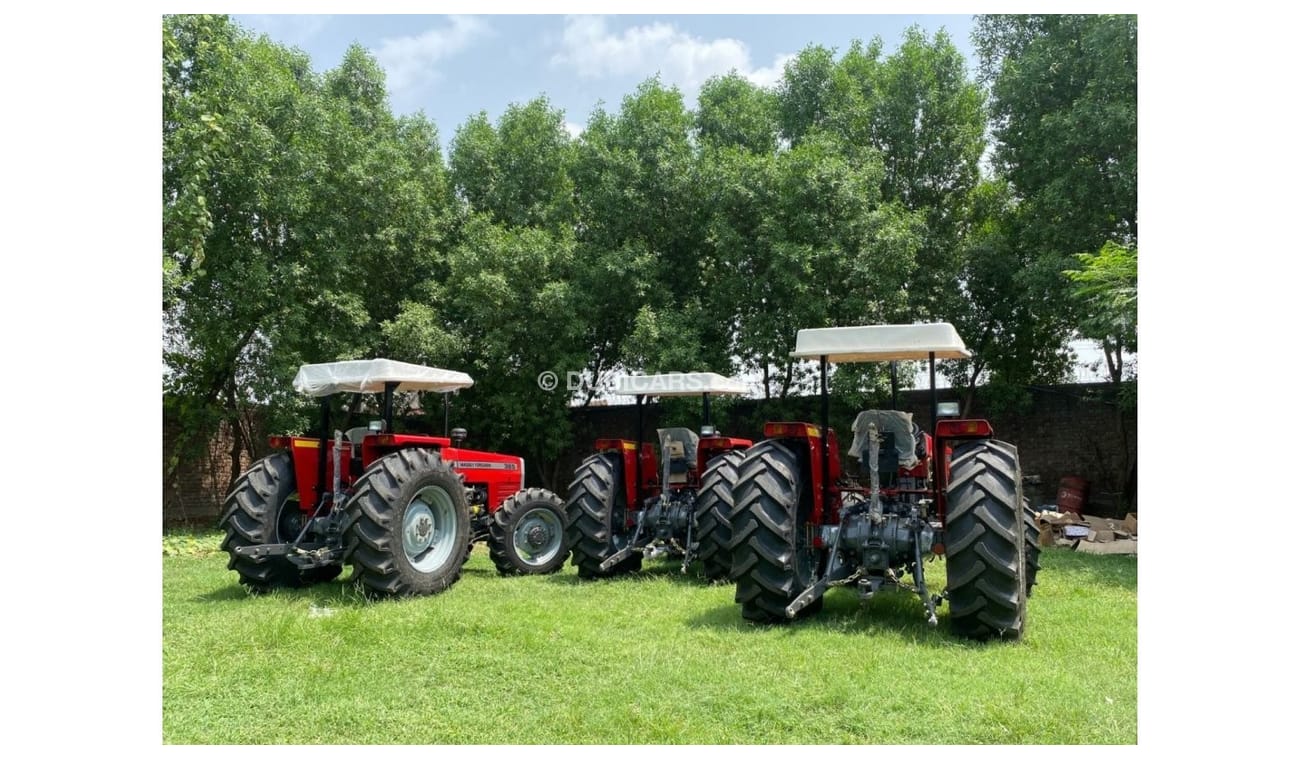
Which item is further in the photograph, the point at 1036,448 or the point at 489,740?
the point at 1036,448

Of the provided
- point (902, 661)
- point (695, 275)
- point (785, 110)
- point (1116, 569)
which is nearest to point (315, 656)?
point (902, 661)

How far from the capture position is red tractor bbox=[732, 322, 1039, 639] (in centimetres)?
508

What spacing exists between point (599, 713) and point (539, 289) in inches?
471

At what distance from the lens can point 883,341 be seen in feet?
18.7

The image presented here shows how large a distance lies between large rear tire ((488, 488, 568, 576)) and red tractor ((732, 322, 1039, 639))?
340 centimetres

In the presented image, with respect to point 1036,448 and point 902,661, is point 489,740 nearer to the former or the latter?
point 902,661

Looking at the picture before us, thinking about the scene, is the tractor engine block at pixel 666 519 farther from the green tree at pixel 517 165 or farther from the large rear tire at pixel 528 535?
the green tree at pixel 517 165

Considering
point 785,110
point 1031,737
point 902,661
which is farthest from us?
point 785,110

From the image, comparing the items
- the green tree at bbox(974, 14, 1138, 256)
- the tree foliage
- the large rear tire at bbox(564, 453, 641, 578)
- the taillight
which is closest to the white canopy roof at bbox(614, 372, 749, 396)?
the large rear tire at bbox(564, 453, 641, 578)

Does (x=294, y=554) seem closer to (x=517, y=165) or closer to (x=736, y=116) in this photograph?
(x=517, y=165)

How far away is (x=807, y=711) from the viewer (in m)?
3.85

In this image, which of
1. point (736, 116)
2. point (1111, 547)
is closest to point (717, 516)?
point (1111, 547)

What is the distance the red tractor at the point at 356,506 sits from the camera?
6633mm

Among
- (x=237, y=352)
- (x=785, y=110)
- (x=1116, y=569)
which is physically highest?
(x=785, y=110)
